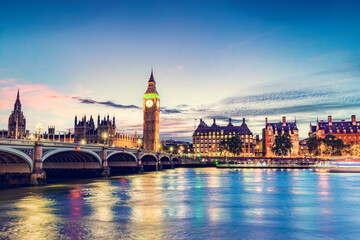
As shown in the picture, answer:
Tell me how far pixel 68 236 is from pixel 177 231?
6412mm

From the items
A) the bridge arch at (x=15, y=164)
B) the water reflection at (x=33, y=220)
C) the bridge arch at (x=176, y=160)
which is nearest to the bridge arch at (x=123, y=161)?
the bridge arch at (x=15, y=164)

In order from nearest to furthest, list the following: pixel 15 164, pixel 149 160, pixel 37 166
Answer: pixel 37 166 → pixel 15 164 → pixel 149 160

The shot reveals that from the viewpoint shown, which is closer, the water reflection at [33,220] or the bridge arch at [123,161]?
the water reflection at [33,220]

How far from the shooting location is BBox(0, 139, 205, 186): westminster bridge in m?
46.3

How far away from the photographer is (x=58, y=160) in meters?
73.8

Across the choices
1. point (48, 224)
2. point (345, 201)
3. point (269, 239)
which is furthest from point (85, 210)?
point (345, 201)

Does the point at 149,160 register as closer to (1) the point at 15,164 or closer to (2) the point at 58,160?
(2) the point at 58,160

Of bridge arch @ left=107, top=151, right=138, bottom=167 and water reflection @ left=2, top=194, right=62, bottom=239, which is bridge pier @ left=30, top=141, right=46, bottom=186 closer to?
water reflection @ left=2, top=194, right=62, bottom=239

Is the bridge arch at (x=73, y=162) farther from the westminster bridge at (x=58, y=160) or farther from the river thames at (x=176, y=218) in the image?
the river thames at (x=176, y=218)

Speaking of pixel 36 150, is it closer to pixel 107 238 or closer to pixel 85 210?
pixel 85 210

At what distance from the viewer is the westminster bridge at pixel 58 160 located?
152 feet

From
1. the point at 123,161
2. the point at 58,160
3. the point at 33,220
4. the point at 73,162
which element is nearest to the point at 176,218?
the point at 33,220

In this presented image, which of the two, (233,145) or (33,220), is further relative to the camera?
(233,145)

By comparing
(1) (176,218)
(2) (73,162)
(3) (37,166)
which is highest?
(3) (37,166)
